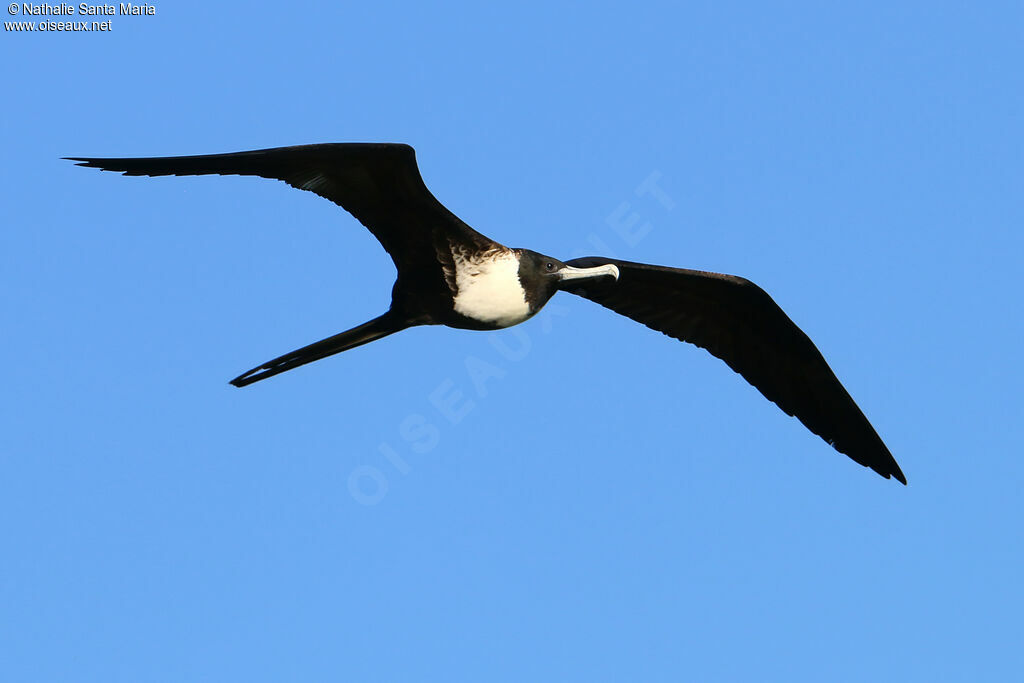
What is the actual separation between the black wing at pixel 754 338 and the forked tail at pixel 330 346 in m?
1.12

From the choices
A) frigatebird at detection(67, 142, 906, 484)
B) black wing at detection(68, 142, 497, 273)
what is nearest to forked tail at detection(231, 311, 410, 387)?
frigatebird at detection(67, 142, 906, 484)

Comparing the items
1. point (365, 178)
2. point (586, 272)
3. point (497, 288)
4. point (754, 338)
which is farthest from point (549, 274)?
point (754, 338)

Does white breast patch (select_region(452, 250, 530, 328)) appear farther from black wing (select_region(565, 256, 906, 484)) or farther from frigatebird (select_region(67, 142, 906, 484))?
black wing (select_region(565, 256, 906, 484))

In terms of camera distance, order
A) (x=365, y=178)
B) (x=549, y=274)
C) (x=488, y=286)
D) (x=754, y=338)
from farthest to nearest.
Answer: (x=754, y=338), (x=549, y=274), (x=488, y=286), (x=365, y=178)

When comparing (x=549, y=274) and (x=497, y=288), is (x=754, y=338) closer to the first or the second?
(x=549, y=274)

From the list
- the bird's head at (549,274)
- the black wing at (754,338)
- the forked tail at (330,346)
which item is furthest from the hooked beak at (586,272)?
the forked tail at (330,346)

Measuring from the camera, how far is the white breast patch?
508cm

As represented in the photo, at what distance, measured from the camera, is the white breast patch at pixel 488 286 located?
16.7 ft

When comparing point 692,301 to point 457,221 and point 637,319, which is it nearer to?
point 637,319

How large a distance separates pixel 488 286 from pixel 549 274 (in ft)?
1.22

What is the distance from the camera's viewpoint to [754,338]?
20.0 feet

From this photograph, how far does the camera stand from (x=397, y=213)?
494 centimetres

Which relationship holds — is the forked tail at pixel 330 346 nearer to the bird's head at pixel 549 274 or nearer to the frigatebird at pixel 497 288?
the frigatebird at pixel 497 288

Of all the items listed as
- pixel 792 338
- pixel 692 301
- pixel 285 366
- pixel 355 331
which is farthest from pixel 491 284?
pixel 792 338
